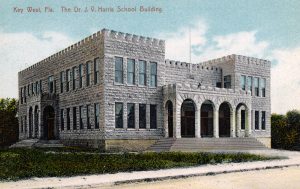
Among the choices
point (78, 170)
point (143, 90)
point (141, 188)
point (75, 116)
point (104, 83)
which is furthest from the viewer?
point (75, 116)

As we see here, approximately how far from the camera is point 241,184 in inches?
438

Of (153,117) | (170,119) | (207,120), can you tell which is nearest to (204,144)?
(170,119)

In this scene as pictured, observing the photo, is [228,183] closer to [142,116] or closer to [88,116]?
[142,116]

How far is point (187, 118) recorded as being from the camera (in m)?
32.8

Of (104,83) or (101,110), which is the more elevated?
(104,83)

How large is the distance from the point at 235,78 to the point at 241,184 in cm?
2493

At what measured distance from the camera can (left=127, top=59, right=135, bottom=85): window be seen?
95.2 feet

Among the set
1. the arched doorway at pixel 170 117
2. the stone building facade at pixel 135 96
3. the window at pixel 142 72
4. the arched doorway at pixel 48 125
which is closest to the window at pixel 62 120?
the stone building facade at pixel 135 96

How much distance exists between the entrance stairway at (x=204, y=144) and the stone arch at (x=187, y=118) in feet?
11.1

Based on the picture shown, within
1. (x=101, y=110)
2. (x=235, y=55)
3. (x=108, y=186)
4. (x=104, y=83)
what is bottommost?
(x=108, y=186)

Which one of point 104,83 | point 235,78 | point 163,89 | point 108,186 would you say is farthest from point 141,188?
point 235,78

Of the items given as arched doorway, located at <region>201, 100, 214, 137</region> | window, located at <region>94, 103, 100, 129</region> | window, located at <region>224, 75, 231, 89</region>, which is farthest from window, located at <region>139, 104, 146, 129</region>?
window, located at <region>224, 75, 231, 89</region>

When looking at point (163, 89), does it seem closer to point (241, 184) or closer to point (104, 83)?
point (104, 83)

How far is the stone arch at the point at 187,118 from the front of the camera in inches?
1266
